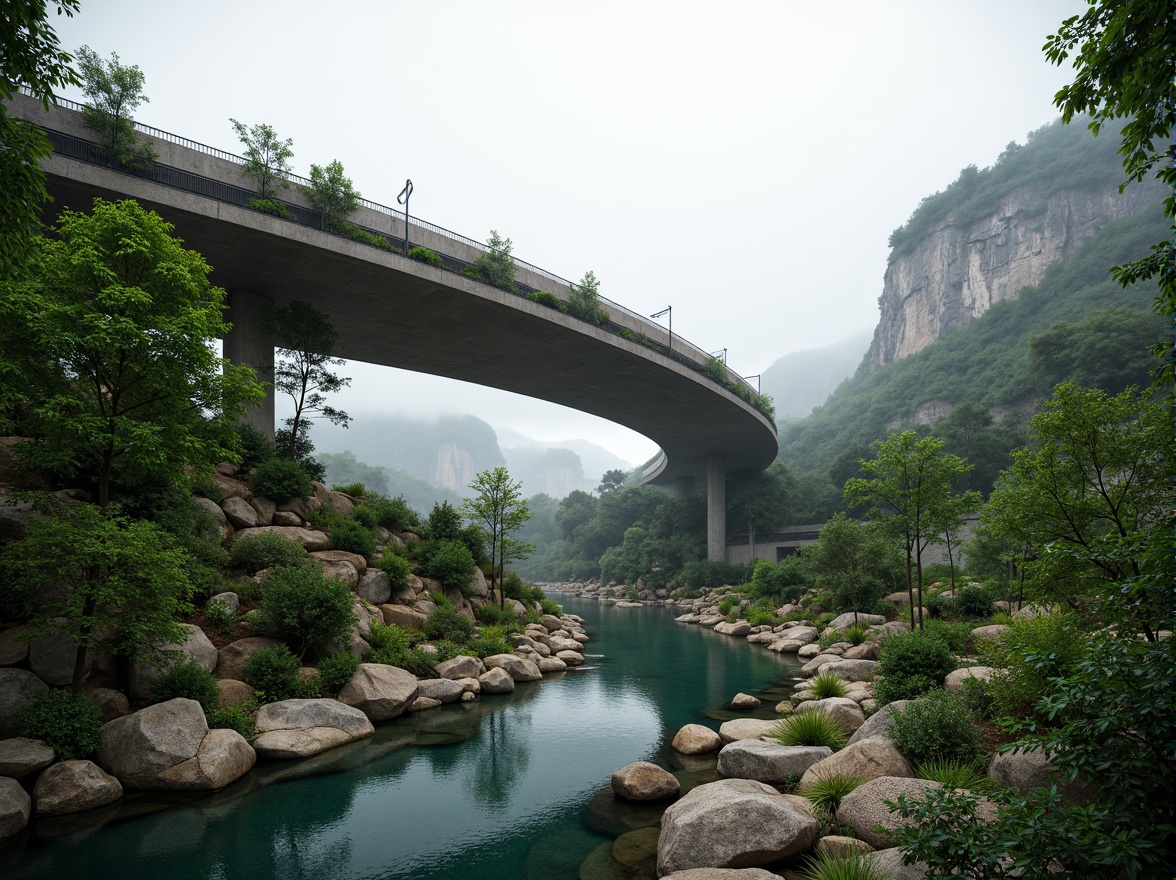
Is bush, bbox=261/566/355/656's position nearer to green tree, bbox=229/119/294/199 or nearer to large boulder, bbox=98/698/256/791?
large boulder, bbox=98/698/256/791

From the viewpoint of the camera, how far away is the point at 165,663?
9836mm

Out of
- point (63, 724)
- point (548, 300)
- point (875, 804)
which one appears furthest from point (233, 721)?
point (548, 300)

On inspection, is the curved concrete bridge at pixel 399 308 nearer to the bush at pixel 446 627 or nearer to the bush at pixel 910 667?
the bush at pixel 446 627

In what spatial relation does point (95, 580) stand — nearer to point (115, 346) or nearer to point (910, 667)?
→ point (115, 346)

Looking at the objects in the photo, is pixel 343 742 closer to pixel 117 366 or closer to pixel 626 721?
pixel 626 721

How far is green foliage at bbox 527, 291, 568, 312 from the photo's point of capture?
90.4ft

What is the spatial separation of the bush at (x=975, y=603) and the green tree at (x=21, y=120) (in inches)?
967

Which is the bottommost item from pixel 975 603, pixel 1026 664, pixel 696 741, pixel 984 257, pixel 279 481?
pixel 696 741

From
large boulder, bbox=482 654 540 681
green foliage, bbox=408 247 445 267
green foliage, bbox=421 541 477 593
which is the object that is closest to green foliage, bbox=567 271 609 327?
green foliage, bbox=408 247 445 267

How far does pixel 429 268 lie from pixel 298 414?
7682 mm

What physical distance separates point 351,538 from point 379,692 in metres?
6.34

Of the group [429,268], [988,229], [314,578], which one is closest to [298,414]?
[429,268]

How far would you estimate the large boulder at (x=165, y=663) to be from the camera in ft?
33.3

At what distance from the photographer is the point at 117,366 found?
1011 cm
